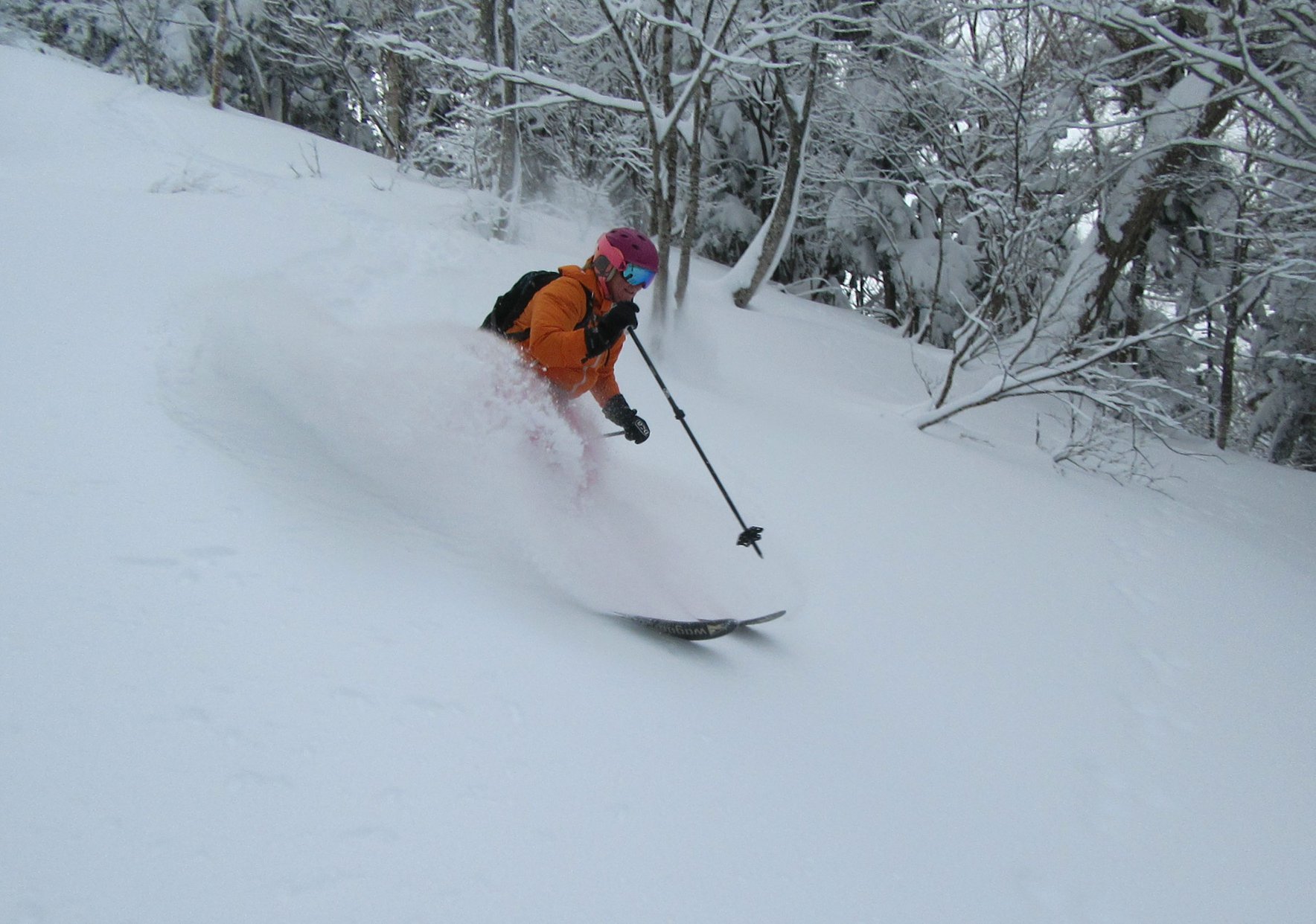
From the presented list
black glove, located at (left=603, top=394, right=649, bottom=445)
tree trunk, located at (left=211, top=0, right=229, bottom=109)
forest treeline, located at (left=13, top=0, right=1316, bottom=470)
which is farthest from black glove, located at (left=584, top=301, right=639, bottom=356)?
tree trunk, located at (left=211, top=0, right=229, bottom=109)

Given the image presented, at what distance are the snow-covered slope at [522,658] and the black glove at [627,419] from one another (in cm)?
29

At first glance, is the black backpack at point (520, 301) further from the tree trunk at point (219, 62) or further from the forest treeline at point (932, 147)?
the tree trunk at point (219, 62)

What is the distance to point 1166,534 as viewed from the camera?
679 cm

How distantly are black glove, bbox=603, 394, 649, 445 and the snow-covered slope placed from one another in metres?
0.29

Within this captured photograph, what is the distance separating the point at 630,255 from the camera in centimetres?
364

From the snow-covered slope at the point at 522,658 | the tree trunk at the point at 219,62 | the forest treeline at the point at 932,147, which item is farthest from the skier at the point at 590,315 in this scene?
the tree trunk at the point at 219,62

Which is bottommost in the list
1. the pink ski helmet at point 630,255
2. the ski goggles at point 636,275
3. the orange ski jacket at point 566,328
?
the orange ski jacket at point 566,328

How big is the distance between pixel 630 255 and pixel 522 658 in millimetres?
2079

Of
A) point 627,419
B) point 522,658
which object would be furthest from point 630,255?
point 522,658

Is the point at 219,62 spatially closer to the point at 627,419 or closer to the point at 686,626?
the point at 627,419

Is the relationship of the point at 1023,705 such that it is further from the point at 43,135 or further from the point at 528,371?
the point at 43,135

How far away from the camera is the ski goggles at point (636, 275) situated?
3.65m

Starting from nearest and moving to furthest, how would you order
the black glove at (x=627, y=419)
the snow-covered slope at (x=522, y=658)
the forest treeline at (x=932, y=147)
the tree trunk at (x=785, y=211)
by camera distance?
the snow-covered slope at (x=522, y=658) < the black glove at (x=627, y=419) < the forest treeline at (x=932, y=147) < the tree trunk at (x=785, y=211)

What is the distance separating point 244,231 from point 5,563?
20.6 ft
